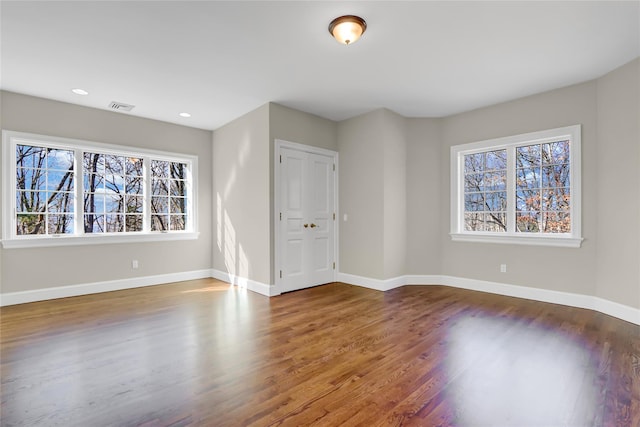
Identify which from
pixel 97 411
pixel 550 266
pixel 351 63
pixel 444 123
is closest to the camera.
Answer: pixel 97 411

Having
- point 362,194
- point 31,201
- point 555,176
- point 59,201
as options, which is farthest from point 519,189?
point 31,201

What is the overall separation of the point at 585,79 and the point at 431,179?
219 cm

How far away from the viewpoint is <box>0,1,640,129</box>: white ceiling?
2.50 meters

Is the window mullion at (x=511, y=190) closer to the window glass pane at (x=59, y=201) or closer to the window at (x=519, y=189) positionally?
the window at (x=519, y=189)

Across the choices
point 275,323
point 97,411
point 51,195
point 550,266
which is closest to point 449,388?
point 275,323

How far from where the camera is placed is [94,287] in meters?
4.60

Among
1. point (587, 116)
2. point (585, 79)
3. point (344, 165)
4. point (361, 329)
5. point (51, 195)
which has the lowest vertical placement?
point (361, 329)

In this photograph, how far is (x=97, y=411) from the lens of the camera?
1.84 m

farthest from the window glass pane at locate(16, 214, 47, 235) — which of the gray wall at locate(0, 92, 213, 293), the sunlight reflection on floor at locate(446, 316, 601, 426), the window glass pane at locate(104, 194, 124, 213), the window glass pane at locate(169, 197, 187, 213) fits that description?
the sunlight reflection on floor at locate(446, 316, 601, 426)

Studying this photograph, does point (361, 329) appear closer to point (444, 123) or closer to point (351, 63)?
point (351, 63)

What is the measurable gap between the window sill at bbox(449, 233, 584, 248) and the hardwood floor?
31.1 inches

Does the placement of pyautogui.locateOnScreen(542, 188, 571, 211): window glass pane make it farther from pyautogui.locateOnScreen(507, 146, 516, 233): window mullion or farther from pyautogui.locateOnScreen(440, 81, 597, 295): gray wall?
pyautogui.locateOnScreen(507, 146, 516, 233): window mullion

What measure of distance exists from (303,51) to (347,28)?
62 centimetres

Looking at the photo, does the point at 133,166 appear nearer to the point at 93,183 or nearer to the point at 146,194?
the point at 146,194
